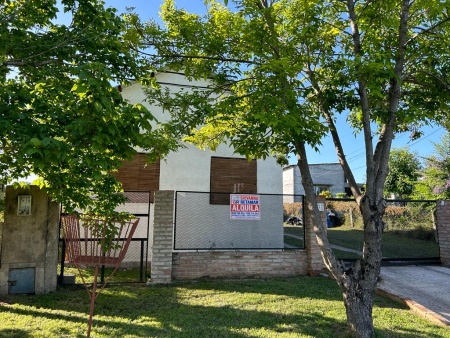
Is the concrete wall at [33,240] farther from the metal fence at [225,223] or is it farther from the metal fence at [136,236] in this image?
the metal fence at [225,223]

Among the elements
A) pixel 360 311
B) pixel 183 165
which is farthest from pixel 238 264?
pixel 360 311

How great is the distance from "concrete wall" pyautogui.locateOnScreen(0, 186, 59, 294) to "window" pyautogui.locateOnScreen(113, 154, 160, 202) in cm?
292

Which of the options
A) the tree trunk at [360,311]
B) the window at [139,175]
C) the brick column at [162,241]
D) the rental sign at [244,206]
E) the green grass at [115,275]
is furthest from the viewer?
the window at [139,175]

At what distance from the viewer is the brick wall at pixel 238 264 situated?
7512 millimetres

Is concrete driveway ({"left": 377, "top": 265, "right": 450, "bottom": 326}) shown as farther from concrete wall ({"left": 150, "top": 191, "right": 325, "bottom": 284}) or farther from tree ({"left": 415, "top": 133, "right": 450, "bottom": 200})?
tree ({"left": 415, "top": 133, "right": 450, "bottom": 200})

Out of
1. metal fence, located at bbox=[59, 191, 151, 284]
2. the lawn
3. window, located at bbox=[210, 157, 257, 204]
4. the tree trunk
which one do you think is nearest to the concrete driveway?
the lawn

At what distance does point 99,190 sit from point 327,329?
4673 mm

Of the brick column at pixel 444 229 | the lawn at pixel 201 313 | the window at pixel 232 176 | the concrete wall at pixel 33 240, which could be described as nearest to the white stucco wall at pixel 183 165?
the window at pixel 232 176

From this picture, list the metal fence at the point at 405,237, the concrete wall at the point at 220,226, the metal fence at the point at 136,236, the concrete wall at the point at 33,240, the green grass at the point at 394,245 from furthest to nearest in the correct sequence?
the metal fence at the point at 405,237 < the green grass at the point at 394,245 < the concrete wall at the point at 220,226 < the metal fence at the point at 136,236 < the concrete wall at the point at 33,240

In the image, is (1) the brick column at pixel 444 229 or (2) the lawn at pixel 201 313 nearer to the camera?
(2) the lawn at pixel 201 313

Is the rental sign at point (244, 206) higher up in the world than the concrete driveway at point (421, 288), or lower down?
higher up

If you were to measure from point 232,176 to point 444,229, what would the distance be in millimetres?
6382

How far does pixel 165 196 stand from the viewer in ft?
24.0

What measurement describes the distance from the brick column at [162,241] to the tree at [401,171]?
20039 millimetres
